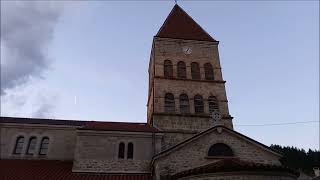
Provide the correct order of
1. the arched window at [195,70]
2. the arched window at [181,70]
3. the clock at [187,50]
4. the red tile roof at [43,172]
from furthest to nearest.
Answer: the clock at [187,50], the arched window at [195,70], the arched window at [181,70], the red tile roof at [43,172]

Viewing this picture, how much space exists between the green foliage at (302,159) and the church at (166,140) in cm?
4389

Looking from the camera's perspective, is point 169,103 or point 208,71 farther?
point 208,71

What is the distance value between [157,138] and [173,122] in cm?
282

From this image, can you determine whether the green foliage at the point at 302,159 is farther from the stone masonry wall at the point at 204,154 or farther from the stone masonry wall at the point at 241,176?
the stone masonry wall at the point at 241,176

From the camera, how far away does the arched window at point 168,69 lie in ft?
90.6

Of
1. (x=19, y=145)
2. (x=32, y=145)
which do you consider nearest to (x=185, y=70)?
(x=32, y=145)

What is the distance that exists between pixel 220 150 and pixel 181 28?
16.2 meters

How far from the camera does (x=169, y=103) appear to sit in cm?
2591

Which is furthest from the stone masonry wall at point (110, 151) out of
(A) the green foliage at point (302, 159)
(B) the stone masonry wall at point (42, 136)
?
(A) the green foliage at point (302, 159)

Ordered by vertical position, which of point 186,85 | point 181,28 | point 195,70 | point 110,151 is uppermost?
point 181,28

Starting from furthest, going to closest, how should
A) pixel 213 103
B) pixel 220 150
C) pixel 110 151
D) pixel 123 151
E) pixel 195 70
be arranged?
pixel 195 70 < pixel 213 103 < pixel 123 151 < pixel 110 151 < pixel 220 150

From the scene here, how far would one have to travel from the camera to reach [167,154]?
61.0 feet

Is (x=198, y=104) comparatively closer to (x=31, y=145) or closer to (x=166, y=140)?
(x=166, y=140)

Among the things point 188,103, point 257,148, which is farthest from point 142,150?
point 257,148
